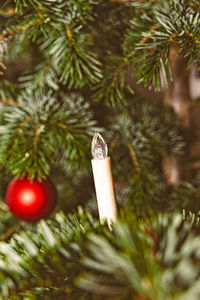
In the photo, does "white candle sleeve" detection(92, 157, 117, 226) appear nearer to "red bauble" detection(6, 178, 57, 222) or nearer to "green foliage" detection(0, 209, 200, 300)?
"green foliage" detection(0, 209, 200, 300)

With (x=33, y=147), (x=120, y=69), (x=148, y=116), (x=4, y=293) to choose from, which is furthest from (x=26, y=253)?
(x=148, y=116)

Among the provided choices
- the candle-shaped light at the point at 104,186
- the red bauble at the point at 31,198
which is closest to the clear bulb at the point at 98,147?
the candle-shaped light at the point at 104,186

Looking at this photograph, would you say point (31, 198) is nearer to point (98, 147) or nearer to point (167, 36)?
point (98, 147)

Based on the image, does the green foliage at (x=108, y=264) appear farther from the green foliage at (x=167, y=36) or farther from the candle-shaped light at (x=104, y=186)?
the green foliage at (x=167, y=36)

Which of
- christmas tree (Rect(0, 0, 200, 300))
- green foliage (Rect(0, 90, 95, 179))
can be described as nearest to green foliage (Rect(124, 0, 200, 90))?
christmas tree (Rect(0, 0, 200, 300))

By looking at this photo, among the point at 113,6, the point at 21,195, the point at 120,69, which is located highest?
the point at 113,6

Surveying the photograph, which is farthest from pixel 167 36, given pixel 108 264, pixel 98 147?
pixel 108 264

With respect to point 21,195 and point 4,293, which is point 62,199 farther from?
point 4,293
